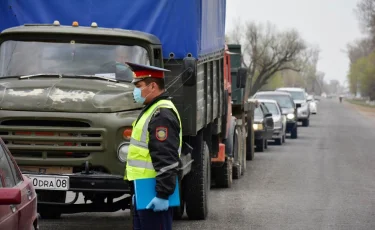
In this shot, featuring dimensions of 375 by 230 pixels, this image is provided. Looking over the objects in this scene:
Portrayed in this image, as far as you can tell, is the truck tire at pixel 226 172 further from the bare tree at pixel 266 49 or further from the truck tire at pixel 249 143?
the bare tree at pixel 266 49

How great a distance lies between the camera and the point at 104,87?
37.3 feet

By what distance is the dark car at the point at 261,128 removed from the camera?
29219 millimetres

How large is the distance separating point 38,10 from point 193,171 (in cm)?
269

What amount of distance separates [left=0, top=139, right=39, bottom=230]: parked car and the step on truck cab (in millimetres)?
3276

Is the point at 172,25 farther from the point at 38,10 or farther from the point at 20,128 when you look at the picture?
the point at 20,128

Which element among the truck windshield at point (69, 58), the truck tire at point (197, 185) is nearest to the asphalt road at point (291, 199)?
the truck tire at point (197, 185)

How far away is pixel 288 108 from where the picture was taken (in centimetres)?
4103

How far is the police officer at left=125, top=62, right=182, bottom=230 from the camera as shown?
7.35 m

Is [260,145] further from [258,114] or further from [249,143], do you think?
[249,143]

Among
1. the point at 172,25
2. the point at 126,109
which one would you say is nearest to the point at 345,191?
the point at 172,25

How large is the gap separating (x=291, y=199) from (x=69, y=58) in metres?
5.60

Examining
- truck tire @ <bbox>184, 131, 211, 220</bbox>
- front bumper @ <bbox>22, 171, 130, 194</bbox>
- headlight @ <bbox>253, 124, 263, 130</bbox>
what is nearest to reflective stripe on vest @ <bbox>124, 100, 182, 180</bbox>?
front bumper @ <bbox>22, 171, 130, 194</bbox>

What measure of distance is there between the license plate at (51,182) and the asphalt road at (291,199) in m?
1.60

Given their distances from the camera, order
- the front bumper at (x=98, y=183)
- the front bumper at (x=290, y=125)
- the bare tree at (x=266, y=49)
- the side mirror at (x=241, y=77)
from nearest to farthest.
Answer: the front bumper at (x=98, y=183), the side mirror at (x=241, y=77), the front bumper at (x=290, y=125), the bare tree at (x=266, y=49)
